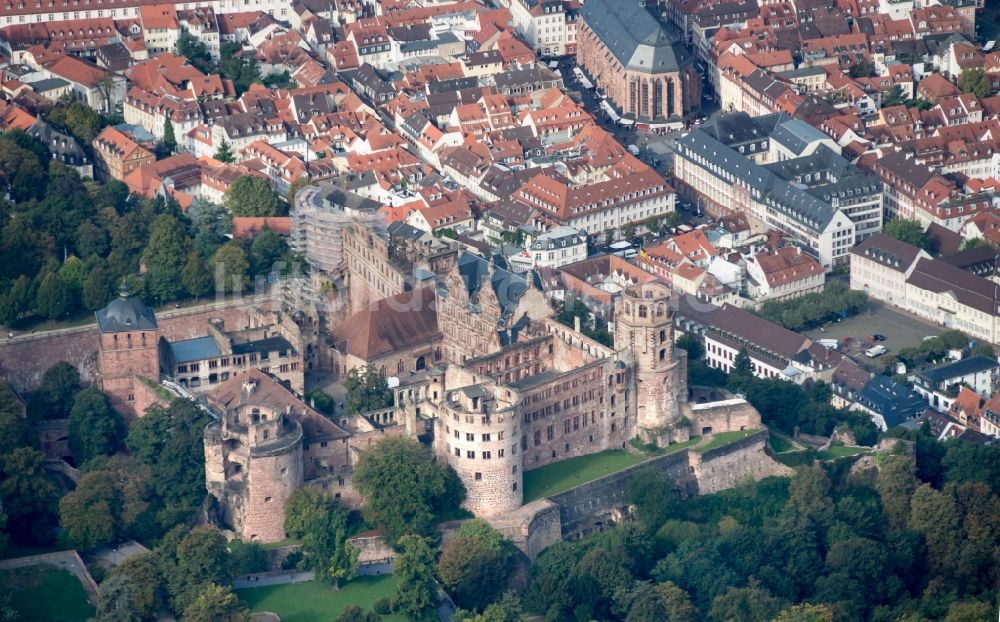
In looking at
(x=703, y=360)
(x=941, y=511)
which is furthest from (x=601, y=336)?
(x=941, y=511)

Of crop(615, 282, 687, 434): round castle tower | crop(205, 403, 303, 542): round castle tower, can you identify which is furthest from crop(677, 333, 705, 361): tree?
crop(205, 403, 303, 542): round castle tower

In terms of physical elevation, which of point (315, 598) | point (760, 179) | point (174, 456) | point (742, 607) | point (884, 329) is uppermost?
point (174, 456)

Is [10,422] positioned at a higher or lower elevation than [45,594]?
higher

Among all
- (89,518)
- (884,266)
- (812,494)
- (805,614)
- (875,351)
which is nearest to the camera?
(805,614)

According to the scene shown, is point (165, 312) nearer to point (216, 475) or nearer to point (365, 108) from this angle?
point (216, 475)

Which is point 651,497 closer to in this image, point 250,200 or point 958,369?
point 958,369

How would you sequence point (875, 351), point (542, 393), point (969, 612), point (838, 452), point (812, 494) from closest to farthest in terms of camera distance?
point (969, 612) < point (542, 393) < point (812, 494) < point (838, 452) < point (875, 351)

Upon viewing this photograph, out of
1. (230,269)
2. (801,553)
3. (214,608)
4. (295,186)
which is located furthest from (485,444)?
(295,186)

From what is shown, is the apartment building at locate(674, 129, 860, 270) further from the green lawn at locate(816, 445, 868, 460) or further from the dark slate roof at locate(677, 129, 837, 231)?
the green lawn at locate(816, 445, 868, 460)
